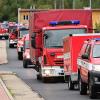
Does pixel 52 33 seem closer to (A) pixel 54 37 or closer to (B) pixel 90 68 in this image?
(A) pixel 54 37

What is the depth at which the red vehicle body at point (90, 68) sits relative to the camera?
2009 centimetres

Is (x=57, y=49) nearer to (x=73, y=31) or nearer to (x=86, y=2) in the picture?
(x=73, y=31)

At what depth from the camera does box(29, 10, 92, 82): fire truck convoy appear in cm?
2922

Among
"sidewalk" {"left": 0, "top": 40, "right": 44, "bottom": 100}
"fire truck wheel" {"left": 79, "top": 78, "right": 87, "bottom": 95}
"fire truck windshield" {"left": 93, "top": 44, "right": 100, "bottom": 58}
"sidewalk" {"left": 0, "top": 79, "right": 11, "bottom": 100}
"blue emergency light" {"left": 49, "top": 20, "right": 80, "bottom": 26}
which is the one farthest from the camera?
"blue emergency light" {"left": 49, "top": 20, "right": 80, "bottom": 26}

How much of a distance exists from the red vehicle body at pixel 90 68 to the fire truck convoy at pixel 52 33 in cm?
637

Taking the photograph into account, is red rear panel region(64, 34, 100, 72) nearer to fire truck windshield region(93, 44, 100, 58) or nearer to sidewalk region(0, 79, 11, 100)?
sidewalk region(0, 79, 11, 100)

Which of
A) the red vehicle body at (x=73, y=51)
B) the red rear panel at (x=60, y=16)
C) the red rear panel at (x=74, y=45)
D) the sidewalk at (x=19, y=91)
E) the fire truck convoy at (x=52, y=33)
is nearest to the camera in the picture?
the sidewalk at (x=19, y=91)

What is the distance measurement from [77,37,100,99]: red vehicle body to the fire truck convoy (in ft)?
20.9

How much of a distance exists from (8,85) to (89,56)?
7758mm

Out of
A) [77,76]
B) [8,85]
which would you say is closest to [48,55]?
[8,85]

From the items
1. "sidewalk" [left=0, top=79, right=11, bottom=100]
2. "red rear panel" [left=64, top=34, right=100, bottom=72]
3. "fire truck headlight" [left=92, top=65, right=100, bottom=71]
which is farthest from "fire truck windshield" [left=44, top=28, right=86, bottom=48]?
"fire truck headlight" [left=92, top=65, right=100, bottom=71]

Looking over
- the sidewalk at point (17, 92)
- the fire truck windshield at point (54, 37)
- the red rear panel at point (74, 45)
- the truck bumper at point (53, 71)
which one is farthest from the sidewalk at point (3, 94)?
the fire truck windshield at point (54, 37)

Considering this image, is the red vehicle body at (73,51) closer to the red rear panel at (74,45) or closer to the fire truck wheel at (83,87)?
the red rear panel at (74,45)

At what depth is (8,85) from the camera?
91.8 feet
